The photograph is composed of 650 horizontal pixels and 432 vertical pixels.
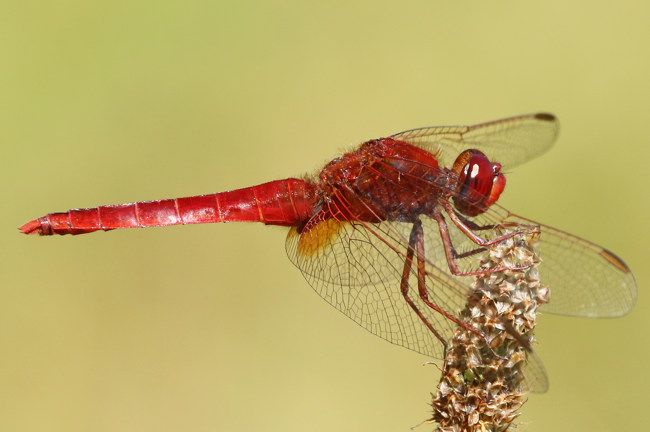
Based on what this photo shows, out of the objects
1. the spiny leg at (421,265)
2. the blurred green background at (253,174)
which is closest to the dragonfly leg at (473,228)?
the spiny leg at (421,265)

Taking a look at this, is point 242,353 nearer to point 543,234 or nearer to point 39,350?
point 39,350

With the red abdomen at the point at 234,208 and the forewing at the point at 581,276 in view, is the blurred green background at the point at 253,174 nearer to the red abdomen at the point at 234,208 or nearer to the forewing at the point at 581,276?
the red abdomen at the point at 234,208

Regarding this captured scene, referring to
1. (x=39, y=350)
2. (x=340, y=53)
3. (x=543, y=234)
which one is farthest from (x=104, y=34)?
(x=543, y=234)

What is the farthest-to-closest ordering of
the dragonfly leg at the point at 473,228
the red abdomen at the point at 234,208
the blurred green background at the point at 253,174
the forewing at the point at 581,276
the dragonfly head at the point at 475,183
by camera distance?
the blurred green background at the point at 253,174
the red abdomen at the point at 234,208
the dragonfly head at the point at 475,183
the forewing at the point at 581,276
the dragonfly leg at the point at 473,228

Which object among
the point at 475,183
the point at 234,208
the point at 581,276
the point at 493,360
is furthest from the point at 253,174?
the point at 493,360

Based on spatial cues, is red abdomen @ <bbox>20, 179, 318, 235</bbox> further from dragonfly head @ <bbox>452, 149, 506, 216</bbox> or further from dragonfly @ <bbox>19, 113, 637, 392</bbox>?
dragonfly head @ <bbox>452, 149, 506, 216</bbox>
